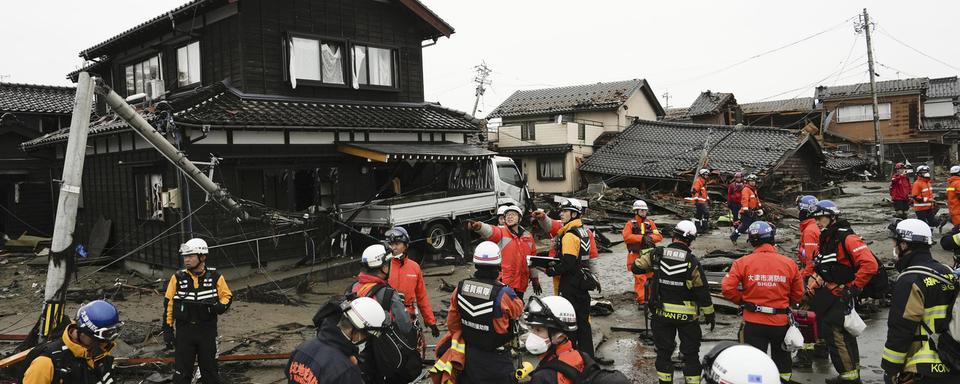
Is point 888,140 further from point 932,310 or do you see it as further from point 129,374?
point 129,374

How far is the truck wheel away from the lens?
13648 mm

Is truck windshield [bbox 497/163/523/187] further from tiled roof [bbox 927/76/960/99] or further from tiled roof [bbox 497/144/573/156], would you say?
tiled roof [bbox 927/76/960/99]

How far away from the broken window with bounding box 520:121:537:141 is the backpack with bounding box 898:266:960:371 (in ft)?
83.9

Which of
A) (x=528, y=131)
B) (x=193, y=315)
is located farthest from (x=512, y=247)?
(x=528, y=131)

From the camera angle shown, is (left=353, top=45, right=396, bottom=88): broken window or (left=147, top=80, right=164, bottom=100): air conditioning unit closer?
(left=147, top=80, right=164, bottom=100): air conditioning unit

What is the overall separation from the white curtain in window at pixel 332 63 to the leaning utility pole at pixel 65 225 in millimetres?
7539

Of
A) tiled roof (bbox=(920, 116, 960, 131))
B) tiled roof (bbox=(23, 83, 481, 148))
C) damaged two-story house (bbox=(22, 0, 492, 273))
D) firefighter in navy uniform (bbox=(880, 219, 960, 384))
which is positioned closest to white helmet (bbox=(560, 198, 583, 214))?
firefighter in navy uniform (bbox=(880, 219, 960, 384))

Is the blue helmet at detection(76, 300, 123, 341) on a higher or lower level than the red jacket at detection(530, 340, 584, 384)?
higher

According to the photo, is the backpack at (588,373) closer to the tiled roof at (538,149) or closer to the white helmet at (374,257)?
the white helmet at (374,257)

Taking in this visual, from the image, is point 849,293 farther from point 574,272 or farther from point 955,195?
point 955,195

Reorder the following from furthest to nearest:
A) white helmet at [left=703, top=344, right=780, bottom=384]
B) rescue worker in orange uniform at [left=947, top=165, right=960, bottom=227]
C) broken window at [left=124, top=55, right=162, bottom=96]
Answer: broken window at [left=124, top=55, right=162, bottom=96] → rescue worker in orange uniform at [left=947, top=165, right=960, bottom=227] → white helmet at [left=703, top=344, right=780, bottom=384]

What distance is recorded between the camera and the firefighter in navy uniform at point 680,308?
5.68 meters

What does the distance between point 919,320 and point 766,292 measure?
1273mm

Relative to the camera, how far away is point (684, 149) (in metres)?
27.5
